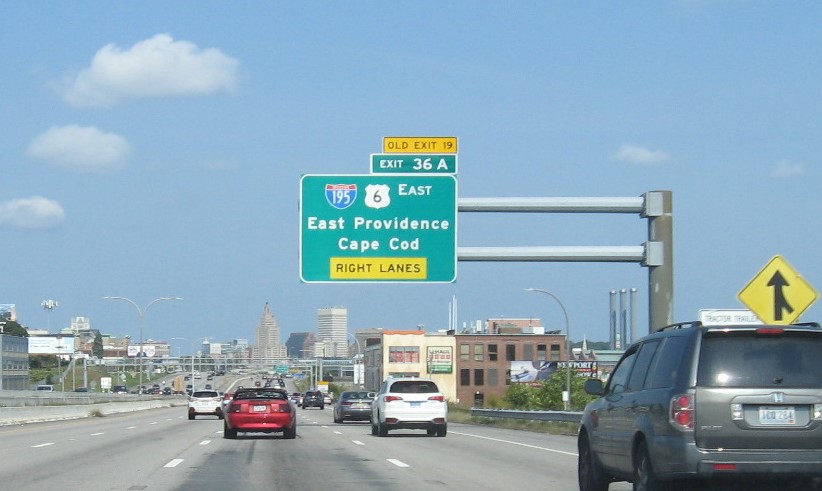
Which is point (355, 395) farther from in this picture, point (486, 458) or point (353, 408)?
point (486, 458)

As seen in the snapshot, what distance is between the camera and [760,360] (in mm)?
11234

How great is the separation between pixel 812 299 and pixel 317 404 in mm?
67600

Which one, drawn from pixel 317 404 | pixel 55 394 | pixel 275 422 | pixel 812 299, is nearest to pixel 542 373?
pixel 317 404

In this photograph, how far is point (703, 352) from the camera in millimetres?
11211

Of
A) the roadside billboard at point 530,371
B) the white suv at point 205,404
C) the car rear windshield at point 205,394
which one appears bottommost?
the roadside billboard at point 530,371

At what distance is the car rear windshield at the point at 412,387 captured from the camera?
32469 mm

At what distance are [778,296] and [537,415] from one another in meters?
22.9

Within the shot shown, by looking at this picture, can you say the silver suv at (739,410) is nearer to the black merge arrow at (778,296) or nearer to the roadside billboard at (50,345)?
the black merge arrow at (778,296)

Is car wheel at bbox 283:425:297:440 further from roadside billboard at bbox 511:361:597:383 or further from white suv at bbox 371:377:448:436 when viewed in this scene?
roadside billboard at bbox 511:361:597:383

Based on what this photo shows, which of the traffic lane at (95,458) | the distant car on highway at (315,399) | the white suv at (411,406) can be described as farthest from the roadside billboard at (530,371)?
the traffic lane at (95,458)

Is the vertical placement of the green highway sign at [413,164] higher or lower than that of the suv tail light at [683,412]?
higher

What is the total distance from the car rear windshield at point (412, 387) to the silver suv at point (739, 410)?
20.9 metres

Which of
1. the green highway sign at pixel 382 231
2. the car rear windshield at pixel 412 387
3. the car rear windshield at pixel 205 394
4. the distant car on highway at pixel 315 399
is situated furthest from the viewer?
the distant car on highway at pixel 315 399

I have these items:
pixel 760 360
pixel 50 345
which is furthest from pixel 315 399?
pixel 50 345
